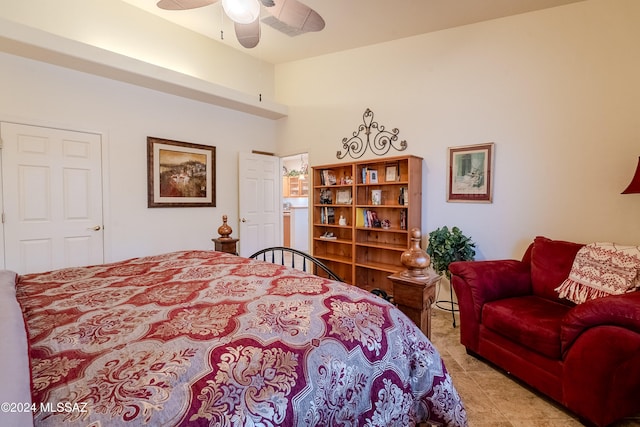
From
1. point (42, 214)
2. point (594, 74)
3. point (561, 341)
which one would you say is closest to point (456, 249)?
point (561, 341)

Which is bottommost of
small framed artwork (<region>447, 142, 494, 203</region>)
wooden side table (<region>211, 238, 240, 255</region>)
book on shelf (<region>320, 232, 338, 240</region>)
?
book on shelf (<region>320, 232, 338, 240</region>)

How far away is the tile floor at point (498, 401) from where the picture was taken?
5.45ft

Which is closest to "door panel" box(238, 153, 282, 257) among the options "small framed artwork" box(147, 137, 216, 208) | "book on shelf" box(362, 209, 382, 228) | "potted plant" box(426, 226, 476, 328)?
"small framed artwork" box(147, 137, 216, 208)

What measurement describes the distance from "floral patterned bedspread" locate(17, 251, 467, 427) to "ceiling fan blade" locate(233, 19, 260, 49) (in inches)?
75.0

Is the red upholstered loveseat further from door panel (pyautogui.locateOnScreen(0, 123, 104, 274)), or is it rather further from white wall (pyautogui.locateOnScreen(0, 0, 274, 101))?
white wall (pyautogui.locateOnScreen(0, 0, 274, 101))

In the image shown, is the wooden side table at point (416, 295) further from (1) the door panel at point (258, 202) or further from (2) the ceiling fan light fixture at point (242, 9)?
(1) the door panel at point (258, 202)

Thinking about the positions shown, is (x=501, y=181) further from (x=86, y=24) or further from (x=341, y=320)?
(x=86, y=24)

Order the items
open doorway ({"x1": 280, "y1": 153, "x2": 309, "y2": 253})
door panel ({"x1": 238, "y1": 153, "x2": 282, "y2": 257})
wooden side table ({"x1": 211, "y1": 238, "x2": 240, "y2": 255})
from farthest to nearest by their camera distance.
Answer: open doorway ({"x1": 280, "y1": 153, "x2": 309, "y2": 253}), door panel ({"x1": 238, "y1": 153, "x2": 282, "y2": 257}), wooden side table ({"x1": 211, "y1": 238, "x2": 240, "y2": 255})

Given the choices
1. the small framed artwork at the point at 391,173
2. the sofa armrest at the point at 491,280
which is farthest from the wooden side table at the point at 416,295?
the small framed artwork at the point at 391,173

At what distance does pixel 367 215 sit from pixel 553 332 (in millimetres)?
2278

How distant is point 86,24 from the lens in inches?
121

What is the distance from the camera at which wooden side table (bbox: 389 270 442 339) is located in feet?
A: 4.20

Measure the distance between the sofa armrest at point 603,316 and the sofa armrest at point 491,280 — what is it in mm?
538

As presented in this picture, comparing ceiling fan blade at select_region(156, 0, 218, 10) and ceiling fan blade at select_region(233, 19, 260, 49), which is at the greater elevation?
ceiling fan blade at select_region(156, 0, 218, 10)
